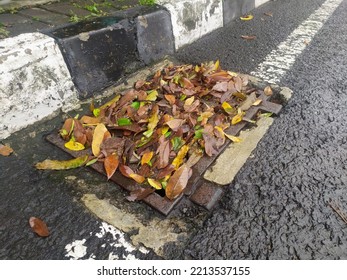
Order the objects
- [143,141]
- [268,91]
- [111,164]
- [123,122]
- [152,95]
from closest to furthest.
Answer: [111,164]
[143,141]
[123,122]
[152,95]
[268,91]

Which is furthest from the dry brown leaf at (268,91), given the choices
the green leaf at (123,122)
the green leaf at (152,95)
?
the green leaf at (123,122)

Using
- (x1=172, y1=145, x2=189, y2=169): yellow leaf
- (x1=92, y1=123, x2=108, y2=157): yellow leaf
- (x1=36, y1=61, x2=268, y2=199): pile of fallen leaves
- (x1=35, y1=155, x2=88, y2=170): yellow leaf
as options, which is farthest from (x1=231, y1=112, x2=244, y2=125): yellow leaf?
(x1=35, y1=155, x2=88, y2=170): yellow leaf

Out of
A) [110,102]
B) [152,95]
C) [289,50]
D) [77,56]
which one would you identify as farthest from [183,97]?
[289,50]

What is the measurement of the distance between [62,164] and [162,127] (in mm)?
655

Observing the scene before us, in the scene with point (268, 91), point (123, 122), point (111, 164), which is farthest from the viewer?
point (268, 91)

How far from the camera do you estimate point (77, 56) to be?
201 centimetres

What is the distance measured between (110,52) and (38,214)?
138 centimetres

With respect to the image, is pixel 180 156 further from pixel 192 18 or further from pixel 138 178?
pixel 192 18

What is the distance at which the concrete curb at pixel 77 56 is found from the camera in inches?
69.2

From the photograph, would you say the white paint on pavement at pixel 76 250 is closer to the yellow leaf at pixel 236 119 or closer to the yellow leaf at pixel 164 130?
the yellow leaf at pixel 164 130

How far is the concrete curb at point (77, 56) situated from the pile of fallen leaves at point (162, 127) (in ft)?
0.76

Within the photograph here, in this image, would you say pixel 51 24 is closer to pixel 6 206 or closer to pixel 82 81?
pixel 82 81

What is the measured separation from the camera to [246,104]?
2051 millimetres

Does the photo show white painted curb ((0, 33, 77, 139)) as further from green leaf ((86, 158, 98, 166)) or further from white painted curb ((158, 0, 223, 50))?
white painted curb ((158, 0, 223, 50))
